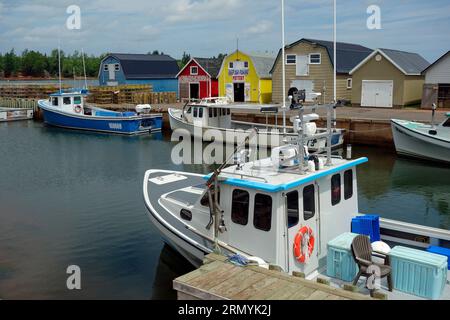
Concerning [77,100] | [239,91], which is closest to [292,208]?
[77,100]

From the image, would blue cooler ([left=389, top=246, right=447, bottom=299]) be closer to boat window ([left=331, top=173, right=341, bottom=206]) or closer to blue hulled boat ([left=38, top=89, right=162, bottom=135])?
boat window ([left=331, top=173, right=341, bottom=206])

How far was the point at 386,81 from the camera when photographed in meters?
37.0

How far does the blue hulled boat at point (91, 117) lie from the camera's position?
36.5 metres

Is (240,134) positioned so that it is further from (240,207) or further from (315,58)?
→ (240,207)

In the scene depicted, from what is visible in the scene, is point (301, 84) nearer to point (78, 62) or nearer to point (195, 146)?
point (195, 146)

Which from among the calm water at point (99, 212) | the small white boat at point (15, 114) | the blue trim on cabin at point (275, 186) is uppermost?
the small white boat at point (15, 114)

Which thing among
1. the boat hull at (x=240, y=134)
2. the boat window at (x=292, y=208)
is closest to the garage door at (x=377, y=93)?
the boat hull at (x=240, y=134)

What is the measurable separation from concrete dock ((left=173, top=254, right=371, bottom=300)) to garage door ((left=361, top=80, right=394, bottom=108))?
33.6 m

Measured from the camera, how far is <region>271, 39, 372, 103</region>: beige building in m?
39.8

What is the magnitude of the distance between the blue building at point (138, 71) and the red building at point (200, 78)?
3.62 m

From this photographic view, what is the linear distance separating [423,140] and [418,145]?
2.00 ft

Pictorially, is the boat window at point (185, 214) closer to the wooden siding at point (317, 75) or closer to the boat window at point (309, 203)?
the boat window at point (309, 203)

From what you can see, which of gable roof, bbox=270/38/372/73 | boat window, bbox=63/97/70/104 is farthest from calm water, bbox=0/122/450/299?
gable roof, bbox=270/38/372/73
